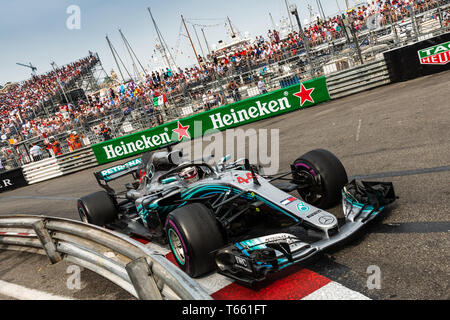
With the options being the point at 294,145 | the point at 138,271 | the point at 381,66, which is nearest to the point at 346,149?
the point at 294,145

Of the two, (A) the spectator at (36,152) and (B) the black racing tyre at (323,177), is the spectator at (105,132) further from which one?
(B) the black racing tyre at (323,177)

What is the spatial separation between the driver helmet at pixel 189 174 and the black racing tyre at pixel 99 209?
1876 millimetres

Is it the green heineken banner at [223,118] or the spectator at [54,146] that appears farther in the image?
the spectator at [54,146]

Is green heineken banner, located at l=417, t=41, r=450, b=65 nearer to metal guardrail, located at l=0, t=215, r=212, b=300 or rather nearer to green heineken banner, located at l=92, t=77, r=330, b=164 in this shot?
green heineken banner, located at l=92, t=77, r=330, b=164

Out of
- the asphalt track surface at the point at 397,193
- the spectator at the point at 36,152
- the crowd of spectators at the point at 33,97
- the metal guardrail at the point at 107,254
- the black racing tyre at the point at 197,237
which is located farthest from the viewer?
the crowd of spectators at the point at 33,97

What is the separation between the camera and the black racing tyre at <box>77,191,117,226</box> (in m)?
6.91

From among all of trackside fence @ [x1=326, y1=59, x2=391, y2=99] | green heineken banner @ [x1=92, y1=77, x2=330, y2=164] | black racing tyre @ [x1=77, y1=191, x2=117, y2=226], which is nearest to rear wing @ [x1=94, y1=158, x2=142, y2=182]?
black racing tyre @ [x1=77, y1=191, x2=117, y2=226]

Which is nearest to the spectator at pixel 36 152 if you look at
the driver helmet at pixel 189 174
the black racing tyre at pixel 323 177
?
the driver helmet at pixel 189 174

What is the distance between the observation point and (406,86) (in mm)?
13156

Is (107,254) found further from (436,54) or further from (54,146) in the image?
(54,146)

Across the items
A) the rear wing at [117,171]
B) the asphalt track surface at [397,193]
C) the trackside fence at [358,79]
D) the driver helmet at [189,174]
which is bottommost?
the asphalt track surface at [397,193]

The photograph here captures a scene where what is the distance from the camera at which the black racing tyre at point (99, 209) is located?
6.91 metres
